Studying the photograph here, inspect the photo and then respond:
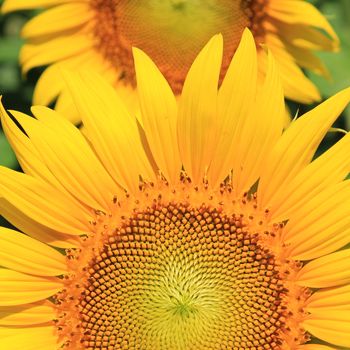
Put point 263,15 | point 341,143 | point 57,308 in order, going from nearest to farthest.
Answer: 1. point 341,143
2. point 57,308
3. point 263,15

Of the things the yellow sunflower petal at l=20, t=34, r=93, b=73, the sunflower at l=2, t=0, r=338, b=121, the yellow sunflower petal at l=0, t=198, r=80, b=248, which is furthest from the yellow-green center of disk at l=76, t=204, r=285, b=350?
the yellow sunflower petal at l=20, t=34, r=93, b=73

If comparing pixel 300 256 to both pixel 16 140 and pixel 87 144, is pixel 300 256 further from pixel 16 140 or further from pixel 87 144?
pixel 16 140

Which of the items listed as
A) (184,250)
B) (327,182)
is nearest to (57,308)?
(184,250)

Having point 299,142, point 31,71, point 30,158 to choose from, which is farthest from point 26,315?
point 31,71

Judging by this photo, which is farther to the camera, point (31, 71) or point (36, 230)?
point (31, 71)

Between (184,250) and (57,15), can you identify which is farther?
(57,15)

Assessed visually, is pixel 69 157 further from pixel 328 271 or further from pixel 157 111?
pixel 328 271
